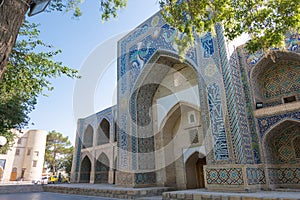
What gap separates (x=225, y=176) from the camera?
5395mm

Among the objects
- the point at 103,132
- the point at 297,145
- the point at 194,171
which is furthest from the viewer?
the point at 103,132

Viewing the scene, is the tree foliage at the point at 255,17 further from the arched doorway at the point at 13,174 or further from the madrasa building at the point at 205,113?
the arched doorway at the point at 13,174

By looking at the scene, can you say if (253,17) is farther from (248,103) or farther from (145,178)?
(145,178)

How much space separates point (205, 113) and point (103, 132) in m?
9.82

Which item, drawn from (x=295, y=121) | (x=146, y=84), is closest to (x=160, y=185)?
(x=146, y=84)

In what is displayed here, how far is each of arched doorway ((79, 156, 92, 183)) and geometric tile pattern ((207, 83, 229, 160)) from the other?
11367 mm

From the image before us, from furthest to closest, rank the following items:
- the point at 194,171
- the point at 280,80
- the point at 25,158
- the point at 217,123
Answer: the point at 25,158
the point at 194,171
the point at 280,80
the point at 217,123

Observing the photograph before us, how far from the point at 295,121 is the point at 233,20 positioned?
3333 millimetres

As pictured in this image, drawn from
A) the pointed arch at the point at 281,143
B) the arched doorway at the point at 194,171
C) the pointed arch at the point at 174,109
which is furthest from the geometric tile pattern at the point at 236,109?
the arched doorway at the point at 194,171

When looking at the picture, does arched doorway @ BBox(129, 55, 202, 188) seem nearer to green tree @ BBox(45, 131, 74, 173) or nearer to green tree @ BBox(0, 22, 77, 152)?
green tree @ BBox(0, 22, 77, 152)

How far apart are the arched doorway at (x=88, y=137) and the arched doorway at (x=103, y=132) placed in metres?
1.17

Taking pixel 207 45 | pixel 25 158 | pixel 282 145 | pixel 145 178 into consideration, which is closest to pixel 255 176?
pixel 282 145

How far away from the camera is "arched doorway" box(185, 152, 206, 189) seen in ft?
28.3

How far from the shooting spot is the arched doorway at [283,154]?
586cm
